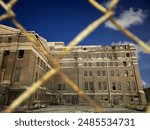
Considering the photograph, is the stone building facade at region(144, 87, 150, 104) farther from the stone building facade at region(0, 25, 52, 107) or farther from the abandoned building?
the stone building facade at region(0, 25, 52, 107)

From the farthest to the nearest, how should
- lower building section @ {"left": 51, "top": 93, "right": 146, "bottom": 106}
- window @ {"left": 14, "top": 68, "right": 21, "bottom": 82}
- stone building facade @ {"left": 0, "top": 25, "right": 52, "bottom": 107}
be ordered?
1. lower building section @ {"left": 51, "top": 93, "right": 146, "bottom": 106}
2. window @ {"left": 14, "top": 68, "right": 21, "bottom": 82}
3. stone building facade @ {"left": 0, "top": 25, "right": 52, "bottom": 107}

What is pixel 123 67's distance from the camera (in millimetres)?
19734

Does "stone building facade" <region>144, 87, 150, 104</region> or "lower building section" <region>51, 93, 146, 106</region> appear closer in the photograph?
"stone building facade" <region>144, 87, 150, 104</region>

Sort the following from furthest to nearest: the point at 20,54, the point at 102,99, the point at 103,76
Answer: the point at 103,76
the point at 102,99
the point at 20,54

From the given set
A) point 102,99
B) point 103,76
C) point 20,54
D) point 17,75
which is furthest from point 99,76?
point 17,75

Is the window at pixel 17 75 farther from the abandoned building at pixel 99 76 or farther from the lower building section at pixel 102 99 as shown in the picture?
the lower building section at pixel 102 99

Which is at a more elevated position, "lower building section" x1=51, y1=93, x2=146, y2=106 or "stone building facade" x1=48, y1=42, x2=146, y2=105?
"stone building facade" x1=48, y1=42, x2=146, y2=105

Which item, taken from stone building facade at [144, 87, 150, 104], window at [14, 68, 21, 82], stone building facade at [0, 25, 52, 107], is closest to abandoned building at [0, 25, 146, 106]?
stone building facade at [144, 87, 150, 104]

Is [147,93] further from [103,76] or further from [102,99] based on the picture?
[103,76]

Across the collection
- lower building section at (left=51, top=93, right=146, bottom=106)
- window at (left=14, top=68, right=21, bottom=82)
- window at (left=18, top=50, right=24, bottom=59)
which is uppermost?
window at (left=18, top=50, right=24, bottom=59)

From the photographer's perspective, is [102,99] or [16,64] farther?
[102,99]

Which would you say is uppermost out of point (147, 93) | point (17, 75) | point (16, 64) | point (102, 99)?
point (16, 64)

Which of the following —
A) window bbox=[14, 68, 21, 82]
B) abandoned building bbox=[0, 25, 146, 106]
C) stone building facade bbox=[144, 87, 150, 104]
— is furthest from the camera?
abandoned building bbox=[0, 25, 146, 106]

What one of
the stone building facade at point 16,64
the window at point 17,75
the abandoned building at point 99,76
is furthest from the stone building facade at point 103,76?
the window at point 17,75
